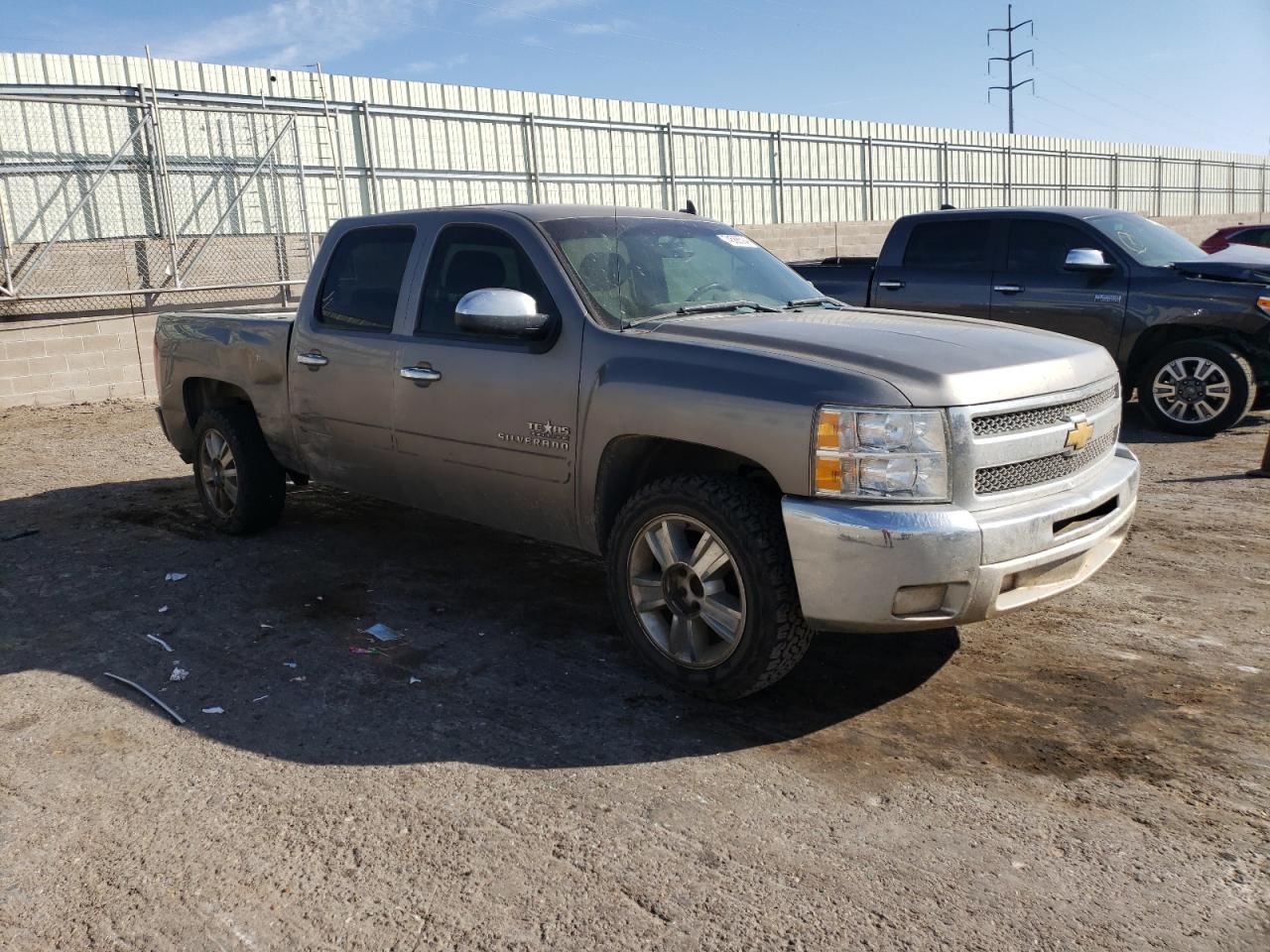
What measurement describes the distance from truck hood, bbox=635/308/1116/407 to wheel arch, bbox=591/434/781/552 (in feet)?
1.36

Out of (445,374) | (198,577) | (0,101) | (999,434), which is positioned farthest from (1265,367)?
(0,101)

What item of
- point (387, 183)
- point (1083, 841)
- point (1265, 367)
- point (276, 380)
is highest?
point (387, 183)

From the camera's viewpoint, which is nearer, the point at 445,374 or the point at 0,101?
the point at 445,374

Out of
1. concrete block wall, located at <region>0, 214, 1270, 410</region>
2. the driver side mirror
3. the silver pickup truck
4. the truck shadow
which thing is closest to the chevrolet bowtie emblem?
the silver pickup truck

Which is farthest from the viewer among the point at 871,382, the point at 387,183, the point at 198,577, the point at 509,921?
the point at 387,183

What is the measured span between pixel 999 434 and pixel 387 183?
46.1ft

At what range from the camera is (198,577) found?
5727 millimetres

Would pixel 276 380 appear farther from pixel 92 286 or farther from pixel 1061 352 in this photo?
pixel 92 286

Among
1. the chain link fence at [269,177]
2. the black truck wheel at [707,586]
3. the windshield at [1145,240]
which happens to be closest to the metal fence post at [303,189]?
the chain link fence at [269,177]

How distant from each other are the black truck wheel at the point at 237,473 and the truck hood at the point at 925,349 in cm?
301

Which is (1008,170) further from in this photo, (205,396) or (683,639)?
(683,639)

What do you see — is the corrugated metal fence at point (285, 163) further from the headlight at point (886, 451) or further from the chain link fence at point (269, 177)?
the headlight at point (886, 451)

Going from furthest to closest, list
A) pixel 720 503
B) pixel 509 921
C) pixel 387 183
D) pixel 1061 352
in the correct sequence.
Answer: pixel 387 183 → pixel 1061 352 → pixel 720 503 → pixel 509 921

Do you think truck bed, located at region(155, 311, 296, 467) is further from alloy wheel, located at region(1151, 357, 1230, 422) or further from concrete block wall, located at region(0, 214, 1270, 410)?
alloy wheel, located at region(1151, 357, 1230, 422)
